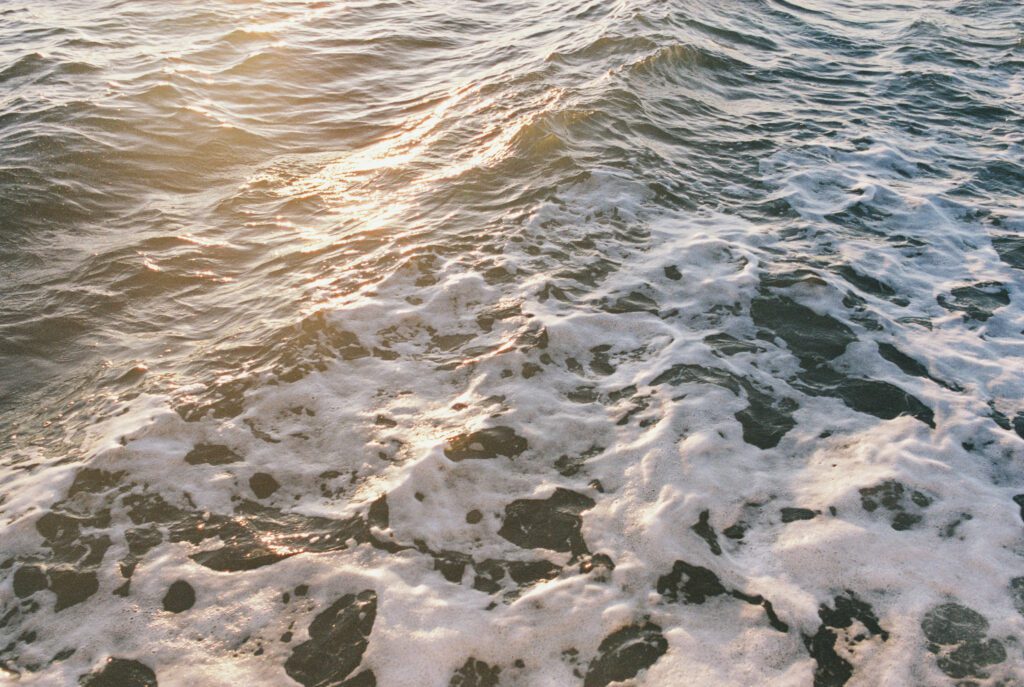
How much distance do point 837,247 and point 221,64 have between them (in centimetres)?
1004

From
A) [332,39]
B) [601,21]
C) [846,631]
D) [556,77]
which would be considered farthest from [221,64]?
[846,631]

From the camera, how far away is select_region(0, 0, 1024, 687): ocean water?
12.6ft

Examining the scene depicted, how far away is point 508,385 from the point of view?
545cm

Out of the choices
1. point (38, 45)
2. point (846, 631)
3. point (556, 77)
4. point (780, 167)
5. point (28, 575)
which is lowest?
point (846, 631)

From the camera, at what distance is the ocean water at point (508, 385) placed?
12.6 ft

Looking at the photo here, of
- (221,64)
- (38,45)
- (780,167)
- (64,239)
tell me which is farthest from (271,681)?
(38,45)

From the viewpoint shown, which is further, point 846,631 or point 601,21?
point 601,21

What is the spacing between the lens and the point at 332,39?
13.7m

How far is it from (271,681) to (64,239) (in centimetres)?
581

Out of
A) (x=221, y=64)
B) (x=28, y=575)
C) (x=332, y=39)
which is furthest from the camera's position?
(x=332, y=39)

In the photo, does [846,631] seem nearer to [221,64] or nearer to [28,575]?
[28,575]

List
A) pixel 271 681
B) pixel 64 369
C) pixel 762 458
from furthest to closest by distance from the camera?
pixel 64 369 < pixel 762 458 < pixel 271 681

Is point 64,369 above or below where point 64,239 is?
below

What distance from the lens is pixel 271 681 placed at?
3.58 meters
